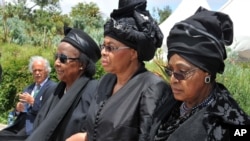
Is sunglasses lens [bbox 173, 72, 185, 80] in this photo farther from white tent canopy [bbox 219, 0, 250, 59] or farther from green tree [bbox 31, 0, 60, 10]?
green tree [bbox 31, 0, 60, 10]

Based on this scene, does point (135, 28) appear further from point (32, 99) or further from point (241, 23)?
point (241, 23)

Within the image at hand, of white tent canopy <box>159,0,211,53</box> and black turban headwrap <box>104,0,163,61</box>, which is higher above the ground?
black turban headwrap <box>104,0,163,61</box>

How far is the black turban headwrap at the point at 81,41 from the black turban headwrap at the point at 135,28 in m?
0.81

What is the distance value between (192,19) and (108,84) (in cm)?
91

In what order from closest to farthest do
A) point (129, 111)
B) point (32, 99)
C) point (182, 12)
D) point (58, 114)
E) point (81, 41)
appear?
A: point (129, 111) → point (58, 114) → point (81, 41) → point (32, 99) → point (182, 12)

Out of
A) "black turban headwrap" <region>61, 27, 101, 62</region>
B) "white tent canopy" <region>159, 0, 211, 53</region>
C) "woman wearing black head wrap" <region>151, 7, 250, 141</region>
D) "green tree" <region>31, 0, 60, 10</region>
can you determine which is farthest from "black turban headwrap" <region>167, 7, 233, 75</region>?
"green tree" <region>31, 0, 60, 10</region>

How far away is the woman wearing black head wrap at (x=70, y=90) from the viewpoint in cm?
364

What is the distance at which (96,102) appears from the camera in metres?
3.11

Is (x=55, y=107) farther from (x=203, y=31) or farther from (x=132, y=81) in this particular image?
(x=203, y=31)

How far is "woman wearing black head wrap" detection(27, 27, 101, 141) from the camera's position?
364 cm

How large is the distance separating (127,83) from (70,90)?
899 mm

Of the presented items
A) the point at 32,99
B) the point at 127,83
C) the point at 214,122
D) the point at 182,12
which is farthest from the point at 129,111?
the point at 182,12

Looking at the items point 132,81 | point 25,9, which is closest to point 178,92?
point 132,81

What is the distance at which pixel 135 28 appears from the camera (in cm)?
304
